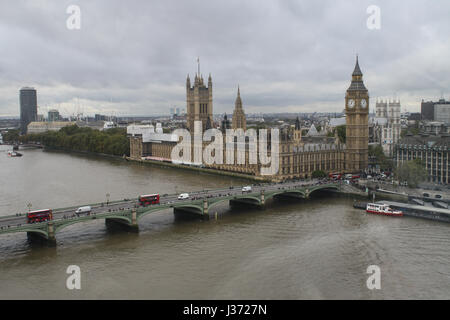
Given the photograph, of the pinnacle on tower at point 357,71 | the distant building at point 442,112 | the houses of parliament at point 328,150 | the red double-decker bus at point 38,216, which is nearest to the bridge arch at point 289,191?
the houses of parliament at point 328,150

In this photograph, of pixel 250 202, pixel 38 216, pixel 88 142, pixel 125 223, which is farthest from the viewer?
pixel 88 142

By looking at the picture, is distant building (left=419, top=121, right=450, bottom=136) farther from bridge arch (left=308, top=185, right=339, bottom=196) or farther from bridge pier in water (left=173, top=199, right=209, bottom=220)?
bridge pier in water (left=173, top=199, right=209, bottom=220)

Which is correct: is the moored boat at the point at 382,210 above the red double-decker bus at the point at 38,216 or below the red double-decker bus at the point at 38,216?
below

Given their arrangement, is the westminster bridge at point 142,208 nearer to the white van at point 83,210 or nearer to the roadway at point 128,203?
the roadway at point 128,203

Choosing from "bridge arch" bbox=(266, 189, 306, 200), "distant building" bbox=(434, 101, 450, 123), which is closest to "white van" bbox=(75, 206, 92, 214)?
"bridge arch" bbox=(266, 189, 306, 200)

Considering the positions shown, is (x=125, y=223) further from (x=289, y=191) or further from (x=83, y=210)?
(x=289, y=191)

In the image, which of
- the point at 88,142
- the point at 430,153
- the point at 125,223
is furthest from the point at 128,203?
the point at 88,142

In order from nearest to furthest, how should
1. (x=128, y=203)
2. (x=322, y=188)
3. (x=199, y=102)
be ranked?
(x=128, y=203)
(x=322, y=188)
(x=199, y=102)
